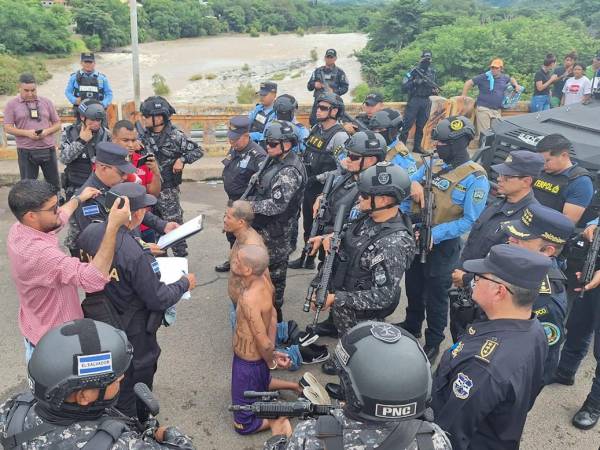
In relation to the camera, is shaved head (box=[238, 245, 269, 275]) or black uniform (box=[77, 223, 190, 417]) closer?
black uniform (box=[77, 223, 190, 417])

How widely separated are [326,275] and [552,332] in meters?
1.49

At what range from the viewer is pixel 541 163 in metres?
3.92

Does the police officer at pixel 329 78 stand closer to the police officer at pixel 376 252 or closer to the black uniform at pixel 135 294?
the police officer at pixel 376 252

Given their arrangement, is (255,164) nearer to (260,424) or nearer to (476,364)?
(260,424)

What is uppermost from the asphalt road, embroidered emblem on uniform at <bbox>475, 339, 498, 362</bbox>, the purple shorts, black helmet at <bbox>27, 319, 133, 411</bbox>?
black helmet at <bbox>27, 319, 133, 411</bbox>

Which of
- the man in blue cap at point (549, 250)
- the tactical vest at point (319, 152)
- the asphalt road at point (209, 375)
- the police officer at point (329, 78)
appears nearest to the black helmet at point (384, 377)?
the man in blue cap at point (549, 250)

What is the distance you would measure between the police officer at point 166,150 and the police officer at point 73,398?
158 inches

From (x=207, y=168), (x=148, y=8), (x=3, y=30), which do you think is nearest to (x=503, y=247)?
(x=207, y=168)

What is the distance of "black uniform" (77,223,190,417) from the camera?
9.91ft

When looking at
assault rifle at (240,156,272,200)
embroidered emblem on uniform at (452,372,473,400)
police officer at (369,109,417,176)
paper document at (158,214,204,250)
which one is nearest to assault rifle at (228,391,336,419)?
embroidered emblem on uniform at (452,372,473,400)

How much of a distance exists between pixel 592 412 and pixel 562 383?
496 millimetres

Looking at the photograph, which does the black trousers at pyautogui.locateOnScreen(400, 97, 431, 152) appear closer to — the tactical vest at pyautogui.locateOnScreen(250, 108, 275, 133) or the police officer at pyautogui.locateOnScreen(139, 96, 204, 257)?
the tactical vest at pyautogui.locateOnScreen(250, 108, 275, 133)

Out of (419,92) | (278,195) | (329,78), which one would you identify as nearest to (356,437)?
(278,195)

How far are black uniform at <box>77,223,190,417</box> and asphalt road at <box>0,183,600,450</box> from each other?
2.76 feet
